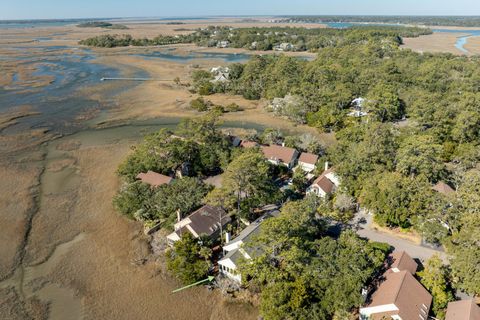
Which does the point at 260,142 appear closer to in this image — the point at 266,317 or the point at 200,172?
the point at 200,172

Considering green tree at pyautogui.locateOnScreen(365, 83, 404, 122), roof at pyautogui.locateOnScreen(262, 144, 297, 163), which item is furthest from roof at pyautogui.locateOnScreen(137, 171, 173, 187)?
green tree at pyautogui.locateOnScreen(365, 83, 404, 122)

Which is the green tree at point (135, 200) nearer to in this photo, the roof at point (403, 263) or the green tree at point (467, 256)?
the roof at point (403, 263)

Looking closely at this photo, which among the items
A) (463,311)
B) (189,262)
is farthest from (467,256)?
(189,262)

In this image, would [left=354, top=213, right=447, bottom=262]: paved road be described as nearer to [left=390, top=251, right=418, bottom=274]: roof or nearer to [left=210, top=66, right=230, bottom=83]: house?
[left=390, top=251, right=418, bottom=274]: roof

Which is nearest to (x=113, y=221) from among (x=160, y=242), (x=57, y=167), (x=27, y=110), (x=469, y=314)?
(x=160, y=242)

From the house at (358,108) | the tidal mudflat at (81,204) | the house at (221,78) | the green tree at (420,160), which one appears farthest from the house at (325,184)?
the house at (221,78)
